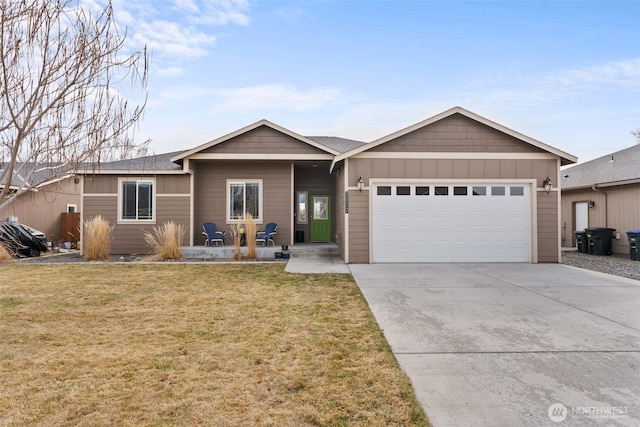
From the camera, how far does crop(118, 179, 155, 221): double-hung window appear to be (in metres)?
11.8

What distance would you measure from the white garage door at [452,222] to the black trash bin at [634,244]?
3.91 meters

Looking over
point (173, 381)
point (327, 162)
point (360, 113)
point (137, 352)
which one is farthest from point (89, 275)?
point (360, 113)

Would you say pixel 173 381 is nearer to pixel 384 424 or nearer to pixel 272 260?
pixel 384 424

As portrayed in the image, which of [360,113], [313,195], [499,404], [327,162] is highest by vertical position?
[360,113]

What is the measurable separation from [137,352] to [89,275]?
540cm

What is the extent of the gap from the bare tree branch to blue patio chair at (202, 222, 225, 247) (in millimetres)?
8916

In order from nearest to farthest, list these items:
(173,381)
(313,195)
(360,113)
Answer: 1. (173,381)
2. (313,195)
3. (360,113)

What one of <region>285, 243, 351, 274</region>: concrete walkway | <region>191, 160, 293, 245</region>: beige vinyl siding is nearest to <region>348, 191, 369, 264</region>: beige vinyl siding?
<region>285, 243, 351, 274</region>: concrete walkway

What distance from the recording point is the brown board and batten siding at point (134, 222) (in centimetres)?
1169

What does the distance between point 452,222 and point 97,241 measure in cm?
1000

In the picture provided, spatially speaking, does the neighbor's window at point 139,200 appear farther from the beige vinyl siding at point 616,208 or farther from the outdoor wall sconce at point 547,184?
the beige vinyl siding at point 616,208

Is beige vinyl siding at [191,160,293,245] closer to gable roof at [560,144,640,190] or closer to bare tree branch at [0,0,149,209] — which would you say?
bare tree branch at [0,0,149,209]

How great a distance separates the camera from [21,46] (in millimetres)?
2375

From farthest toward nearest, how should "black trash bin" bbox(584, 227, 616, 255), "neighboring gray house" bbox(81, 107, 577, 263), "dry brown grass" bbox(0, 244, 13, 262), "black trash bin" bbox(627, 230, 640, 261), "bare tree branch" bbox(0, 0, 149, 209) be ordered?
"black trash bin" bbox(584, 227, 616, 255)
"black trash bin" bbox(627, 230, 640, 261)
"dry brown grass" bbox(0, 244, 13, 262)
"neighboring gray house" bbox(81, 107, 577, 263)
"bare tree branch" bbox(0, 0, 149, 209)
